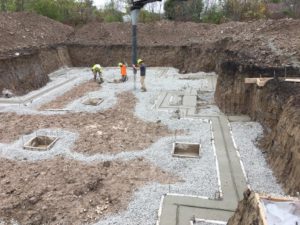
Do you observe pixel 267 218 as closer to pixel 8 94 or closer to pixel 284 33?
pixel 8 94

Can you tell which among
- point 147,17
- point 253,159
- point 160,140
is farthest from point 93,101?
point 147,17

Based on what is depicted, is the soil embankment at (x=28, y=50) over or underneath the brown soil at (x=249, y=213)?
over

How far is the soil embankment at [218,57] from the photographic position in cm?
838

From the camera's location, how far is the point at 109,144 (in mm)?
9688

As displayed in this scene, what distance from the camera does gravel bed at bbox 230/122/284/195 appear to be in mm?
7270

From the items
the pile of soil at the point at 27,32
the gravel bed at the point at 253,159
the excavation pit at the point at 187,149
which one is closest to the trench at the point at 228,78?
the gravel bed at the point at 253,159

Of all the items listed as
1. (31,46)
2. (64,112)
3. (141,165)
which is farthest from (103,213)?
(31,46)

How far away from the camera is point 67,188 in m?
7.30

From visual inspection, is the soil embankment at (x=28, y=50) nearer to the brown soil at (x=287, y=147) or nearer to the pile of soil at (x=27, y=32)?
the pile of soil at (x=27, y=32)

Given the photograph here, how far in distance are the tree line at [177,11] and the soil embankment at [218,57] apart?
510 centimetres

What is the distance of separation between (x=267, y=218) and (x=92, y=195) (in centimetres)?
410

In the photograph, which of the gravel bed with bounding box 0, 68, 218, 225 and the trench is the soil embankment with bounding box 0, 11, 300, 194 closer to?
the trench

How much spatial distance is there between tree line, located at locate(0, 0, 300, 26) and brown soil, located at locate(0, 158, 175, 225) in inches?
952

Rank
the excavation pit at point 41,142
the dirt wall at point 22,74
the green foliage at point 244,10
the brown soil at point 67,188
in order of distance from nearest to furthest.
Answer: the brown soil at point 67,188, the excavation pit at point 41,142, the dirt wall at point 22,74, the green foliage at point 244,10
